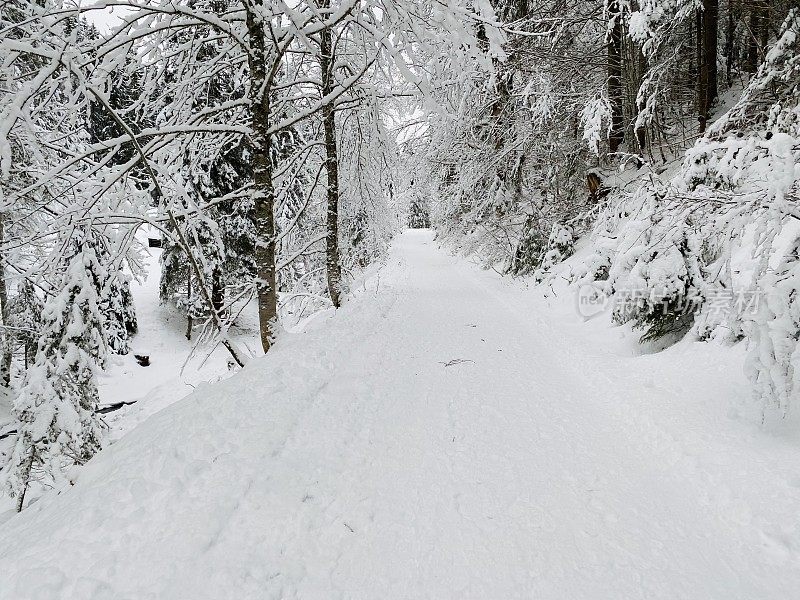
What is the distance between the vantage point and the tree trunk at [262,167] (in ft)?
15.7

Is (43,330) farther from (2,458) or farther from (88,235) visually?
(2,458)

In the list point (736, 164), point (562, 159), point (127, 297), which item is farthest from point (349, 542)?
point (127, 297)

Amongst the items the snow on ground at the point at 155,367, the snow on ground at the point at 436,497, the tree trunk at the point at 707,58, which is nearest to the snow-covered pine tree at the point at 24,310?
the snow on ground at the point at 155,367

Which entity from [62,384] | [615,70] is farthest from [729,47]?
[62,384]

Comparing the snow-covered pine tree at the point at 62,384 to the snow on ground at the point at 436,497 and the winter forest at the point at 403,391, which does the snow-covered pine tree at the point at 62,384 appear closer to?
the winter forest at the point at 403,391

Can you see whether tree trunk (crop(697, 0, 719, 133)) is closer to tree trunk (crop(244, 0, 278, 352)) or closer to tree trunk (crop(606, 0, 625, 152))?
tree trunk (crop(606, 0, 625, 152))

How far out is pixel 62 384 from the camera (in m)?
4.83

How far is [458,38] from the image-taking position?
3062 millimetres

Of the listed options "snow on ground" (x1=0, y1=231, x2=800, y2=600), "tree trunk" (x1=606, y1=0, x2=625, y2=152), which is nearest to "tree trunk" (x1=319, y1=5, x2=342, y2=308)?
"snow on ground" (x1=0, y1=231, x2=800, y2=600)

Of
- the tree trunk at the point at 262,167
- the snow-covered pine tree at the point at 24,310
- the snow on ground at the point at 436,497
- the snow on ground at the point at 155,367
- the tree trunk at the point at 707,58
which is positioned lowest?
the snow on ground at the point at 155,367

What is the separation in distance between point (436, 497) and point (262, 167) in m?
4.23

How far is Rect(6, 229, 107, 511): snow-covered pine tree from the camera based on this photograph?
4.66m

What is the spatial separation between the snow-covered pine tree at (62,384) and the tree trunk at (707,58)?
10629mm

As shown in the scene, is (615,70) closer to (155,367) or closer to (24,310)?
(24,310)
